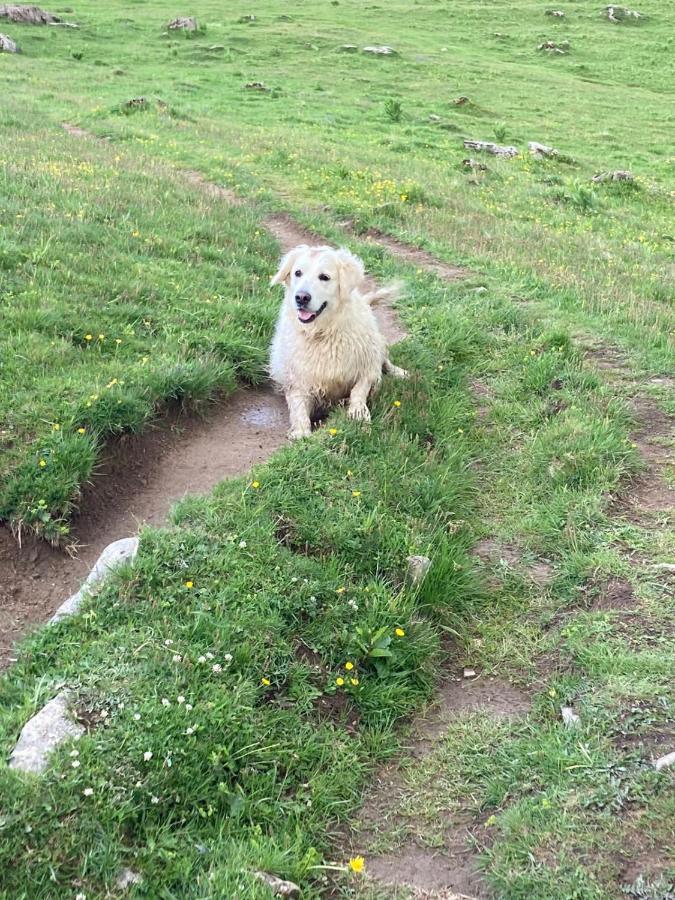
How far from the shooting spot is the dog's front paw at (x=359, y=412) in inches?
270

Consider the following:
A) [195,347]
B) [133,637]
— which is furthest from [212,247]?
[133,637]

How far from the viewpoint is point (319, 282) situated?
724 centimetres

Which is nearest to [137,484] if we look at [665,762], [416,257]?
[665,762]

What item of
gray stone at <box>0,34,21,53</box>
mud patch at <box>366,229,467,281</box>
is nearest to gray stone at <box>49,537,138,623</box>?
mud patch at <box>366,229,467,281</box>

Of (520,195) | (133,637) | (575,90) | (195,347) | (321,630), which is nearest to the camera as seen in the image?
(133,637)

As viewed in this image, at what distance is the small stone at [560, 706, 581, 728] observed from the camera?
4.04 meters

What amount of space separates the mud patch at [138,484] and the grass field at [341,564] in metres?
0.22

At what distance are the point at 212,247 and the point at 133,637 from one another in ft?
25.1

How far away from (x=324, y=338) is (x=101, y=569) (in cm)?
374

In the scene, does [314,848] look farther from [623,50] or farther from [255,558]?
[623,50]

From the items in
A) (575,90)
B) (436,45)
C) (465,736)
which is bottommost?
(465,736)

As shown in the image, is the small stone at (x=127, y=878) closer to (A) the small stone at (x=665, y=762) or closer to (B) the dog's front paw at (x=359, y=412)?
(A) the small stone at (x=665, y=762)

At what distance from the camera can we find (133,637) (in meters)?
4.14

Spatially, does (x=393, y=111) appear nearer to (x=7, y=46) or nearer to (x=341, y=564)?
(x=7, y=46)
